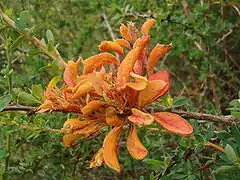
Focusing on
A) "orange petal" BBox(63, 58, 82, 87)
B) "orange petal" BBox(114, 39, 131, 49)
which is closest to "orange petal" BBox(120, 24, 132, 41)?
"orange petal" BBox(114, 39, 131, 49)

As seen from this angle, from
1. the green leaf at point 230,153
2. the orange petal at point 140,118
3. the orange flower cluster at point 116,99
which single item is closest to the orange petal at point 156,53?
the orange flower cluster at point 116,99

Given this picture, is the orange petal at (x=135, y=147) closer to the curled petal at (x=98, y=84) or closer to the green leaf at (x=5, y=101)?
the curled petal at (x=98, y=84)

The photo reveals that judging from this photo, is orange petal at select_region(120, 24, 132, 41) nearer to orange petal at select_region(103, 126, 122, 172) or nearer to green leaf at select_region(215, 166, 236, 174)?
orange petal at select_region(103, 126, 122, 172)

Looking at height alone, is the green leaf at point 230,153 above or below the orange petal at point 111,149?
below

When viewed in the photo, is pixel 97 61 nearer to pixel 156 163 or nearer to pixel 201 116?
pixel 201 116

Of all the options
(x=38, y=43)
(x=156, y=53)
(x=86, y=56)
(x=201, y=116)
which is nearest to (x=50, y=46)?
(x=38, y=43)

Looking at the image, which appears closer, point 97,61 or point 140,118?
point 140,118
